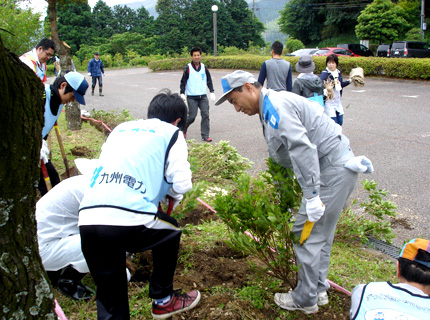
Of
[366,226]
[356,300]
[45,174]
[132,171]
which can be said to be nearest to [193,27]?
[45,174]

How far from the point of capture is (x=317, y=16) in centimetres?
4203

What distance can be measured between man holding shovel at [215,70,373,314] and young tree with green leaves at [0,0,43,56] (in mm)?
15019

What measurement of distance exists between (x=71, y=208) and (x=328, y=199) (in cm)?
180

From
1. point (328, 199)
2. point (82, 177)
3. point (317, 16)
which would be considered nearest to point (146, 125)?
point (82, 177)

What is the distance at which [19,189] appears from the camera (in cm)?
185

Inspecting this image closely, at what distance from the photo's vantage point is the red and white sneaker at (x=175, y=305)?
106 inches

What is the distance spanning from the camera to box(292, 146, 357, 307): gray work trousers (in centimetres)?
262

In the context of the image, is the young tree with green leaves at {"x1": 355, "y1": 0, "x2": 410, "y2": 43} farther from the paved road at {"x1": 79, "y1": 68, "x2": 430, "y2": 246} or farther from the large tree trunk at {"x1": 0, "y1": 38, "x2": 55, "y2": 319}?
the large tree trunk at {"x1": 0, "y1": 38, "x2": 55, "y2": 319}

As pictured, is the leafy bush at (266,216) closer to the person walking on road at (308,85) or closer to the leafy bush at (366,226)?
the leafy bush at (366,226)

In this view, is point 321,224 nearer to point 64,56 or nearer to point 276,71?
point 276,71

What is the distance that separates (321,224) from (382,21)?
30.4 metres

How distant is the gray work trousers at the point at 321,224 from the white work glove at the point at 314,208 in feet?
0.41

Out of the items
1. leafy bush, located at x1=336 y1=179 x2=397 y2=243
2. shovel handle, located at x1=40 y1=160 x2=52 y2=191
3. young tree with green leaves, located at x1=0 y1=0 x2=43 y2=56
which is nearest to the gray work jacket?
leafy bush, located at x1=336 y1=179 x2=397 y2=243

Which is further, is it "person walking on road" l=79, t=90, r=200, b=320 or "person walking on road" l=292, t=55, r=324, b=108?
"person walking on road" l=292, t=55, r=324, b=108
